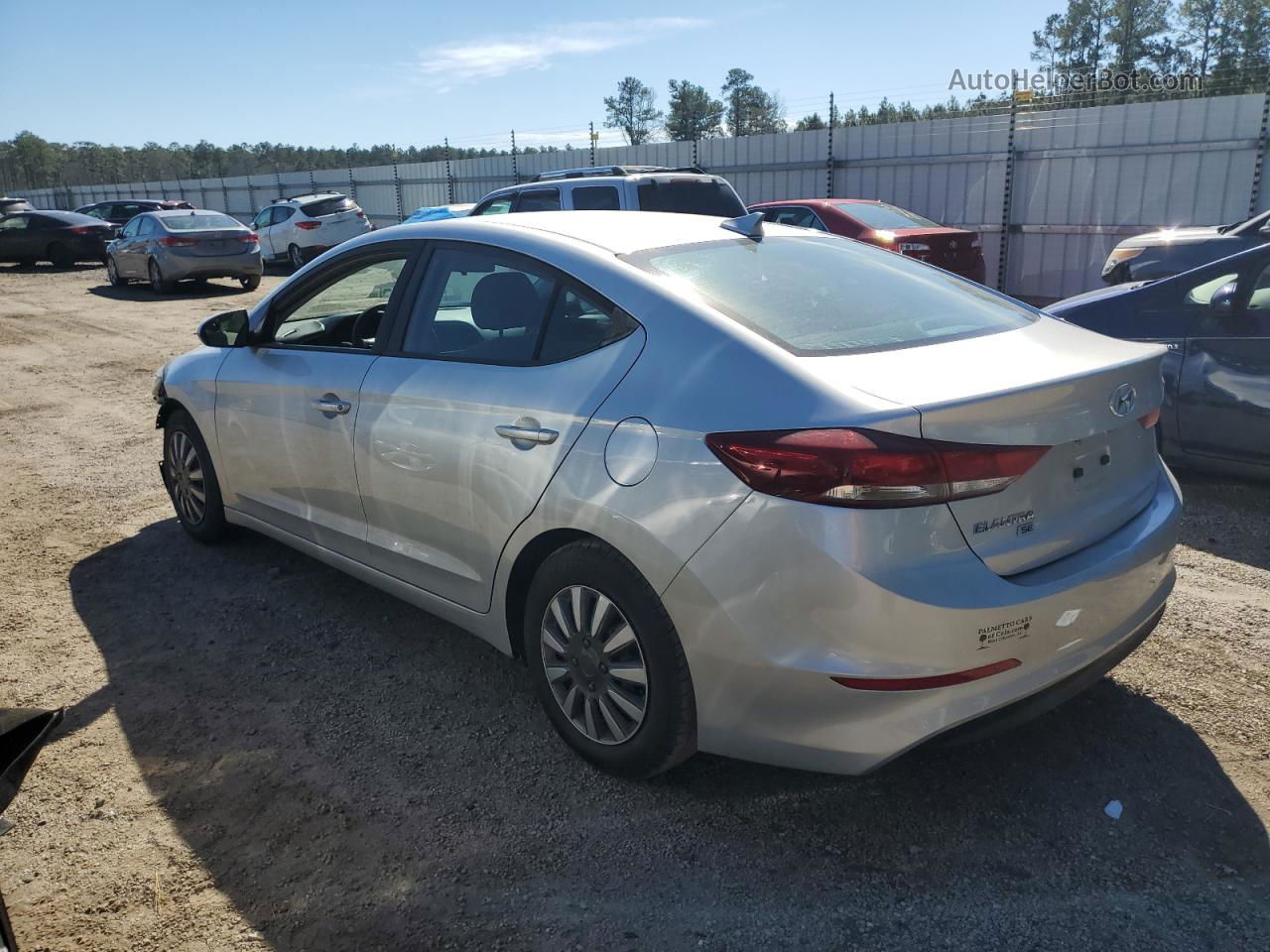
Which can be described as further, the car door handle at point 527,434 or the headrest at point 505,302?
the headrest at point 505,302

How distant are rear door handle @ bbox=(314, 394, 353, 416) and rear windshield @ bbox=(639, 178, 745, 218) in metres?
7.03

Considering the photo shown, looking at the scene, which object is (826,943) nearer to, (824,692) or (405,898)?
(824,692)

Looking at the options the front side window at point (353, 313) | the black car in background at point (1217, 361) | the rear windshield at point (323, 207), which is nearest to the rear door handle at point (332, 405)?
the front side window at point (353, 313)

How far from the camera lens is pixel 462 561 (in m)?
3.47

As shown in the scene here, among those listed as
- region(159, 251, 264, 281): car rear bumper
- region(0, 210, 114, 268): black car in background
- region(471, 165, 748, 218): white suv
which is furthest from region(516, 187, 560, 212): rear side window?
region(0, 210, 114, 268): black car in background

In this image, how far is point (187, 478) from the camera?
205 inches

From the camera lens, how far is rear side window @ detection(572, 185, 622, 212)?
1080cm

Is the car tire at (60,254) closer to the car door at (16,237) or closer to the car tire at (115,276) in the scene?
the car door at (16,237)

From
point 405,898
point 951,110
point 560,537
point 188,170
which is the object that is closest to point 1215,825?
point 560,537

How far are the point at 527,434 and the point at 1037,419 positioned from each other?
1.46 meters

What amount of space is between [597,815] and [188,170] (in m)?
95.4

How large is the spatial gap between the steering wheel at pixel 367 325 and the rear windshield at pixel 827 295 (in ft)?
4.32

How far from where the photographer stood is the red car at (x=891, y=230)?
1188cm

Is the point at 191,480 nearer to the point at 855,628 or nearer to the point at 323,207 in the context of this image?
the point at 855,628
